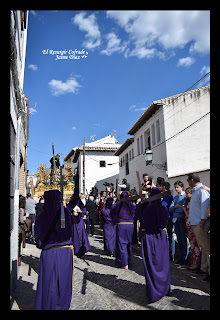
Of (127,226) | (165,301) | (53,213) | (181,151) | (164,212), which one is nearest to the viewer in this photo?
(53,213)

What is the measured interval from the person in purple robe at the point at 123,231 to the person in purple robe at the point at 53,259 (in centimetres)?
288

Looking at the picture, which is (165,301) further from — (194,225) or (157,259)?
(194,225)

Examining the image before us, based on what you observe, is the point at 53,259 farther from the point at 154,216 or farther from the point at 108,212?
the point at 108,212

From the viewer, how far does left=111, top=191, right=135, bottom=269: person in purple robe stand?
6.78 m

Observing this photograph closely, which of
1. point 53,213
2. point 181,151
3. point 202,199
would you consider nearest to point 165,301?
point 202,199

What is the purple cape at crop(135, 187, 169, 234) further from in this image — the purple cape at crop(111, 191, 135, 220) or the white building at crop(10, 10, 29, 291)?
the white building at crop(10, 10, 29, 291)

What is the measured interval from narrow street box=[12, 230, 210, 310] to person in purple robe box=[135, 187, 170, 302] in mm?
247

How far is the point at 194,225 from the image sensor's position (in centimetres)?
523

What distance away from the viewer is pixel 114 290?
5.12m

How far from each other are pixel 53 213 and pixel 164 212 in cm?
198

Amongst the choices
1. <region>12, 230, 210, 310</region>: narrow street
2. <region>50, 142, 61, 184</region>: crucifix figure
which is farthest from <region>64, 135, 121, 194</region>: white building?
<region>12, 230, 210, 310</region>: narrow street

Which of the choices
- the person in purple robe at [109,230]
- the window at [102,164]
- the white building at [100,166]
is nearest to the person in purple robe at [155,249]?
the person in purple robe at [109,230]

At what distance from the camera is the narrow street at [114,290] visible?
169 inches
